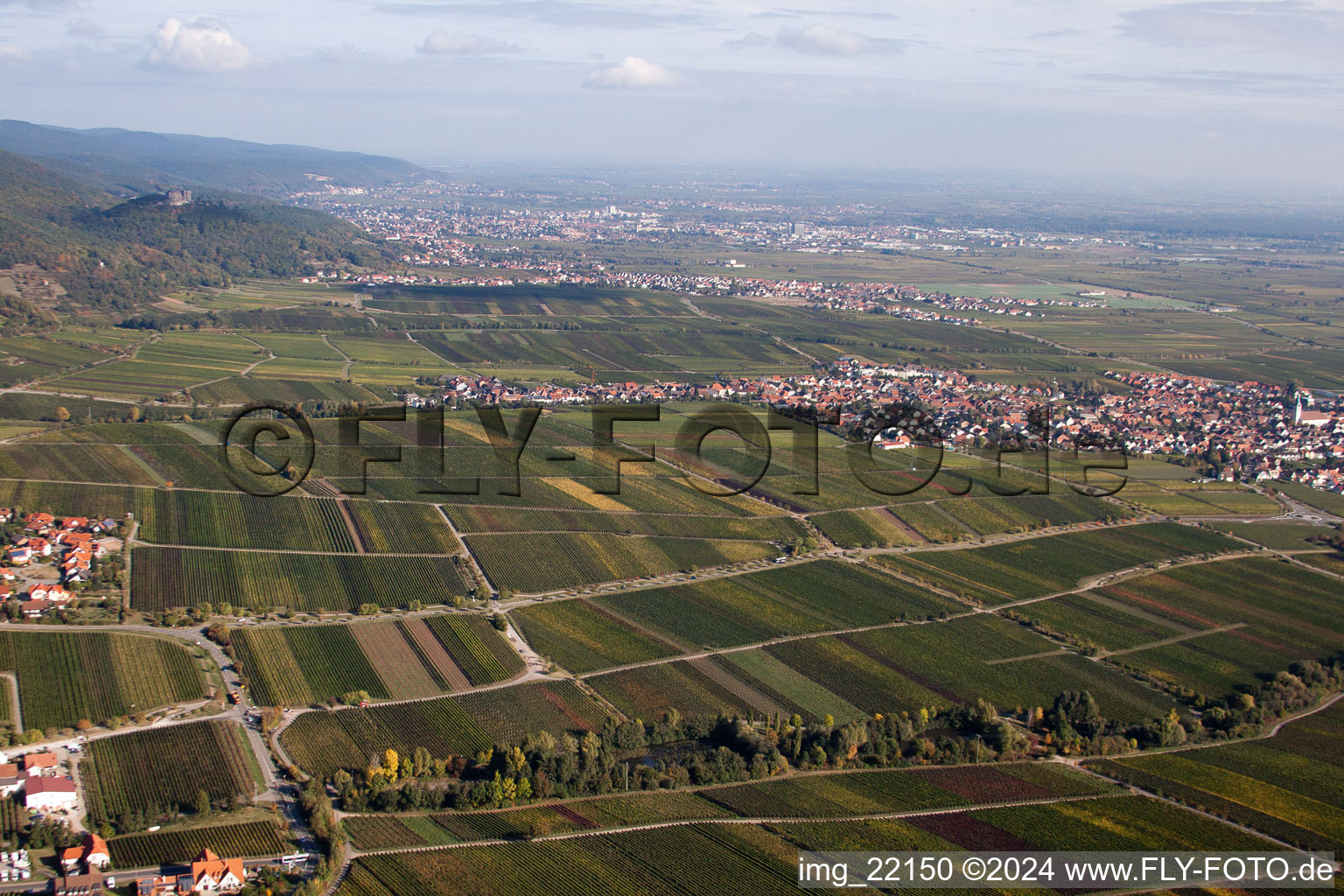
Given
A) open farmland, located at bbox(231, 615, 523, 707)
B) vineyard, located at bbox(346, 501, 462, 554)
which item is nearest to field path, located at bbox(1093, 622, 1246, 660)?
open farmland, located at bbox(231, 615, 523, 707)

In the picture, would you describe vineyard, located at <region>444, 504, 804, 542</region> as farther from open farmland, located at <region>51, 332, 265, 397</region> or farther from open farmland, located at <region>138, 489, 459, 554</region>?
open farmland, located at <region>51, 332, 265, 397</region>

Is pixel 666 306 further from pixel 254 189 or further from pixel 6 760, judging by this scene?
pixel 254 189

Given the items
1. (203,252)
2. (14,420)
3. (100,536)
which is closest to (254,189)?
(203,252)

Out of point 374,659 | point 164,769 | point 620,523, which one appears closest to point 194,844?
point 164,769

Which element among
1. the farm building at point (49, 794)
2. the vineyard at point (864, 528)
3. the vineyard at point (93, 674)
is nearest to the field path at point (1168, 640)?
the vineyard at point (864, 528)

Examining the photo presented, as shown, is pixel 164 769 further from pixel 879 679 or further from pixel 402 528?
pixel 879 679

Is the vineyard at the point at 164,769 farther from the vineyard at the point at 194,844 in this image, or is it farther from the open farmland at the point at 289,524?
the open farmland at the point at 289,524
